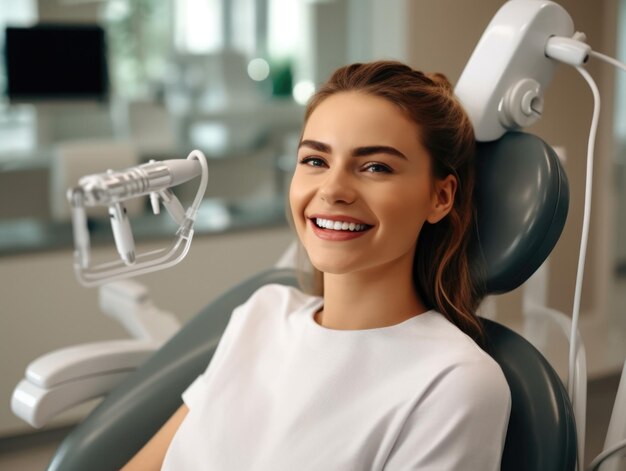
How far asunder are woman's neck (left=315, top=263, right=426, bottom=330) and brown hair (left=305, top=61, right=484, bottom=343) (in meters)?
0.04

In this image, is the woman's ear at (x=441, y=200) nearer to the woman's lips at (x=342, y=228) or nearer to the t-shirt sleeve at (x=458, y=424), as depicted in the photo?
the woman's lips at (x=342, y=228)

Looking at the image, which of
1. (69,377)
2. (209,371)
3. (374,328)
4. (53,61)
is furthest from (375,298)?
(53,61)

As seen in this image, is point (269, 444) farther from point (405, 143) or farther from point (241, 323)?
point (405, 143)

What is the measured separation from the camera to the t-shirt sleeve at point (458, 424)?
3.03ft

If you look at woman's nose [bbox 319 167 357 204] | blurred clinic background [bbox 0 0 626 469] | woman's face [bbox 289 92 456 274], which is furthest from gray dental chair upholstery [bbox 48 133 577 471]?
blurred clinic background [bbox 0 0 626 469]

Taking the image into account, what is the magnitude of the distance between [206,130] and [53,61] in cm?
141

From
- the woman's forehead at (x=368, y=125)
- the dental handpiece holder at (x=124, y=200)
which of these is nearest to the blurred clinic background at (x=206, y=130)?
the woman's forehead at (x=368, y=125)

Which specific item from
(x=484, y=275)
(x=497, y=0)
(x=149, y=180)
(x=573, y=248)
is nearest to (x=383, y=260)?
(x=484, y=275)

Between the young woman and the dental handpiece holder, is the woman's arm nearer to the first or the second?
the young woman

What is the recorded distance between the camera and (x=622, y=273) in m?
4.68

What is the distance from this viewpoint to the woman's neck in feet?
3.66

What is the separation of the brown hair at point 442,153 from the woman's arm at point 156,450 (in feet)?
1.38

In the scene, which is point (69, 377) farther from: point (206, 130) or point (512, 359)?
point (206, 130)

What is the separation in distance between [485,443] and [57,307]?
1.72 metres
